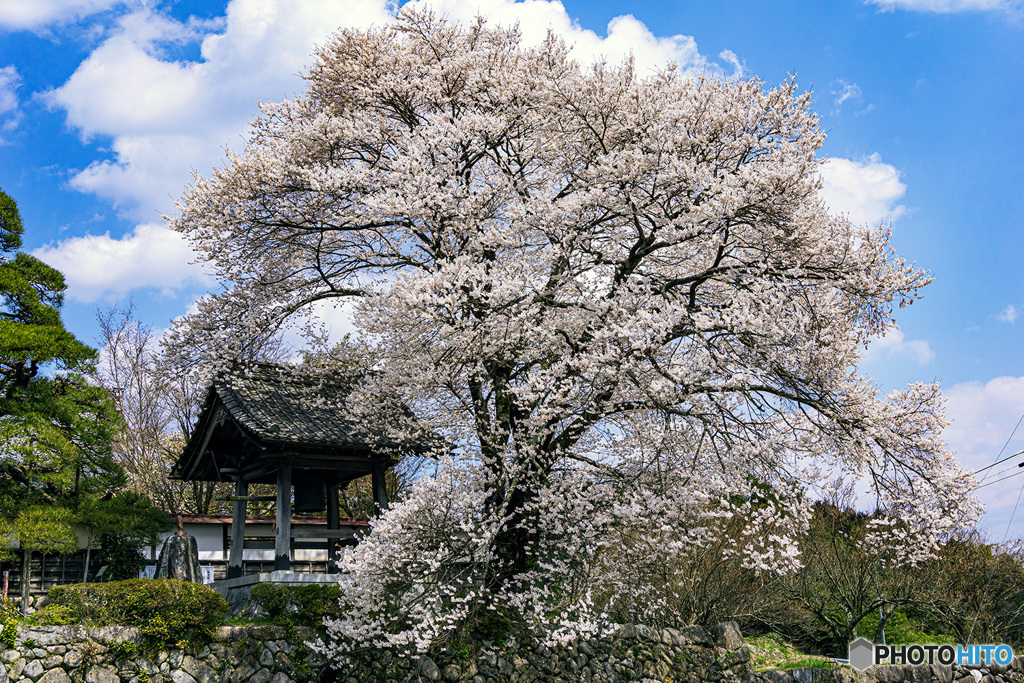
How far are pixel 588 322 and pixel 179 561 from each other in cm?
784

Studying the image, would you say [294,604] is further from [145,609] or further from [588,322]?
[588,322]

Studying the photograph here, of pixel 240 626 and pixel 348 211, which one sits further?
pixel 348 211

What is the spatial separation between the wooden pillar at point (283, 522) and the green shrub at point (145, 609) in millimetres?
1354

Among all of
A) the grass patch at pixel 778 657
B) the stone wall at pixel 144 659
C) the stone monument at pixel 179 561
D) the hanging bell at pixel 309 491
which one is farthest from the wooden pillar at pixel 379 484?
the grass patch at pixel 778 657

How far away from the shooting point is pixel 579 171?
1166cm

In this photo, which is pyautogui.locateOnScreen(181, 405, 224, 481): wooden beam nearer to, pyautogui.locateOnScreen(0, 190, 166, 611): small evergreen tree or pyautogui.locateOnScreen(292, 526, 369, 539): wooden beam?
pyautogui.locateOnScreen(0, 190, 166, 611): small evergreen tree

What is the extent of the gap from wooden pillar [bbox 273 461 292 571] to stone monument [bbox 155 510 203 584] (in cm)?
151

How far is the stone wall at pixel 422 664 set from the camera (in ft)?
29.9

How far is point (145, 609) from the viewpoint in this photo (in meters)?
9.70

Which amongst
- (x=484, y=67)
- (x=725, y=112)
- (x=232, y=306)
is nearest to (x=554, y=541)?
(x=725, y=112)

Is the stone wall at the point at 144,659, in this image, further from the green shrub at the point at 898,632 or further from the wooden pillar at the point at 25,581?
the green shrub at the point at 898,632

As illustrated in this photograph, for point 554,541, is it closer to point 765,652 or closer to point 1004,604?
point 765,652

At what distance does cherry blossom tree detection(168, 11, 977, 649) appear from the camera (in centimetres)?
914

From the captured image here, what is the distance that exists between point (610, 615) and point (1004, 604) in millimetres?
6772
